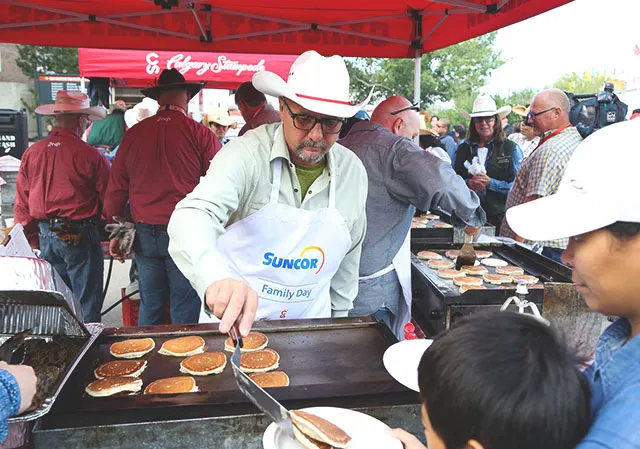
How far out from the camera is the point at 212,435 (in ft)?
5.31

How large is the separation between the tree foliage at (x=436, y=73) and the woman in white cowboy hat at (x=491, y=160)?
83.7ft

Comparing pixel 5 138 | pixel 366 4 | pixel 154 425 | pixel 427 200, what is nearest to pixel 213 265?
pixel 154 425

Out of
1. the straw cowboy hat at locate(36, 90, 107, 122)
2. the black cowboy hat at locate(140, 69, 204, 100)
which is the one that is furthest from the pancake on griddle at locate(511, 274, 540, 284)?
the straw cowboy hat at locate(36, 90, 107, 122)

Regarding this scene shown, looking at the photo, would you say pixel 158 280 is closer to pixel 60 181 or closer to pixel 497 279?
pixel 60 181

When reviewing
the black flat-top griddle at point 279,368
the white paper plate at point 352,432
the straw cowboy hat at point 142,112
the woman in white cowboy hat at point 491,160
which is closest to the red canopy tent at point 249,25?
the woman in white cowboy hat at point 491,160

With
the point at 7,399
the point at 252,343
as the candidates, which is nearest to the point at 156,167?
the point at 252,343

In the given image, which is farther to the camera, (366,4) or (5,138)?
(5,138)

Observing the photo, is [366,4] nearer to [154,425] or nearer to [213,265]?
[213,265]

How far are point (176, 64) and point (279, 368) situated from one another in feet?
25.0

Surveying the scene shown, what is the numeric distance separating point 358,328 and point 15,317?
1.52 metres

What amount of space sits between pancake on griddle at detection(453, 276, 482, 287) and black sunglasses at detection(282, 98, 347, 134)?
1.62m

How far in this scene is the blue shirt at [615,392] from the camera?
0.82 metres

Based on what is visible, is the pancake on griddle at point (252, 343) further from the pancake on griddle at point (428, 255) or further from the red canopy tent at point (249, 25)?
the red canopy tent at point (249, 25)

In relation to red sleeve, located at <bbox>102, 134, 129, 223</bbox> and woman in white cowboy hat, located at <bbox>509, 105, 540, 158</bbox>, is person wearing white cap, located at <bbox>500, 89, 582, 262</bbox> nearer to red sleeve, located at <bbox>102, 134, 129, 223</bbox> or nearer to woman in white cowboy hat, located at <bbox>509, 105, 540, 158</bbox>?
woman in white cowboy hat, located at <bbox>509, 105, 540, 158</bbox>
